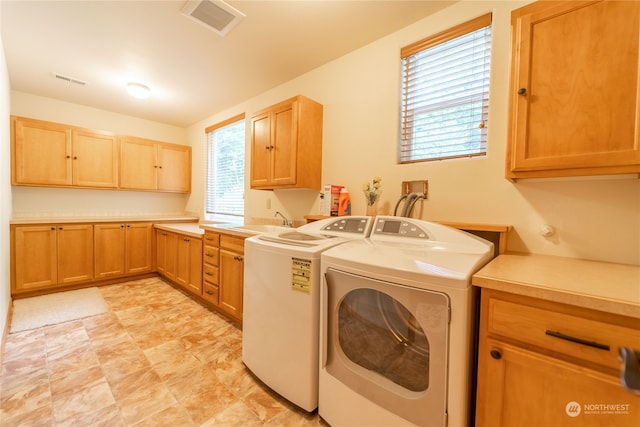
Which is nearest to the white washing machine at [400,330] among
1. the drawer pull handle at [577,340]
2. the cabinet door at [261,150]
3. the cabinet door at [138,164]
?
the drawer pull handle at [577,340]

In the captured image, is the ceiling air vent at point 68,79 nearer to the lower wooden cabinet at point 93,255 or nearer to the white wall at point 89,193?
the white wall at point 89,193

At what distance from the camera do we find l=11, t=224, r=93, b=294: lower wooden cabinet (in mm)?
2885

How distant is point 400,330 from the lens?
115 cm

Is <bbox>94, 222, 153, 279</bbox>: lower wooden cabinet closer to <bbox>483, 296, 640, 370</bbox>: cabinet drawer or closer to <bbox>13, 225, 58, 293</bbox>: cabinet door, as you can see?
<bbox>13, 225, 58, 293</bbox>: cabinet door

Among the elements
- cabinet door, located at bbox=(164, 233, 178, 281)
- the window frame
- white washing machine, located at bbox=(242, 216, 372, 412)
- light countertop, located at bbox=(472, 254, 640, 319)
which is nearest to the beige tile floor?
white washing machine, located at bbox=(242, 216, 372, 412)

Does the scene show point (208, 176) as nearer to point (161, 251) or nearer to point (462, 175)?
point (161, 251)

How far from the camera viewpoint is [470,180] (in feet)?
5.45

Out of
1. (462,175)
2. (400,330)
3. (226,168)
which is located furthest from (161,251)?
(462,175)

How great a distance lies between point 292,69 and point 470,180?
6.64ft

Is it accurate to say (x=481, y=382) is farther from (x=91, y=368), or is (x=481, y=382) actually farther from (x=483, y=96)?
(x=91, y=368)

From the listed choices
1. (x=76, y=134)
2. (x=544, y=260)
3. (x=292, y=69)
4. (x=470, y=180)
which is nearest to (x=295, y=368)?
(x=544, y=260)

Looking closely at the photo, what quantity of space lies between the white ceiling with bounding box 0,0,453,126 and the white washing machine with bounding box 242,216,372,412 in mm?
1512

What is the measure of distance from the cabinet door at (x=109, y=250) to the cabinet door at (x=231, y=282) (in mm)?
2070

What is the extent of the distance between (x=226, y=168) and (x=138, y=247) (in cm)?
172
